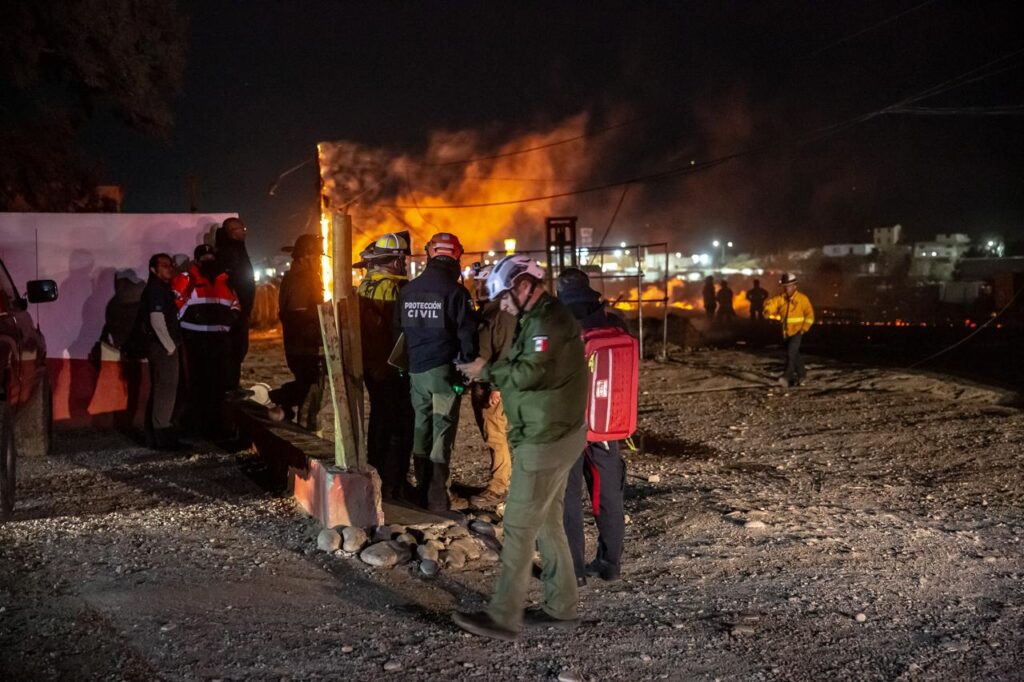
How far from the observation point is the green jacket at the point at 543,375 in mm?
4820

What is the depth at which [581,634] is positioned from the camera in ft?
16.5

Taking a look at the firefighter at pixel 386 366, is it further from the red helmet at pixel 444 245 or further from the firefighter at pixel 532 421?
the firefighter at pixel 532 421

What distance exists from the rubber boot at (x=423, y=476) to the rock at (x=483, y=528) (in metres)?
0.61

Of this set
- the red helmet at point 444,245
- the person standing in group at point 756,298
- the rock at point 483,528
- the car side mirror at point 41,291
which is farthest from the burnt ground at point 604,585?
the person standing in group at point 756,298

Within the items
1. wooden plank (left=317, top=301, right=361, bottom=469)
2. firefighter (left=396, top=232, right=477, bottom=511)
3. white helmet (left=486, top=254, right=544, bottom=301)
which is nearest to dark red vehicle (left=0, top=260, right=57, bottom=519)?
wooden plank (left=317, top=301, right=361, bottom=469)

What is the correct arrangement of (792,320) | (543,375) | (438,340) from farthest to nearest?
1. (792,320)
2. (438,340)
3. (543,375)

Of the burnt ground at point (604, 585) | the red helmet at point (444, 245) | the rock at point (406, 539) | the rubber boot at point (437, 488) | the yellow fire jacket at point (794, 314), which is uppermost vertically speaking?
the red helmet at point (444, 245)

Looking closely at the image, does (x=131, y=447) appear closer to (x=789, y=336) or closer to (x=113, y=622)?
(x=113, y=622)

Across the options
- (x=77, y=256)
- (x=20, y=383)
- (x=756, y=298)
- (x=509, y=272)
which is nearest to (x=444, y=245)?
(x=509, y=272)

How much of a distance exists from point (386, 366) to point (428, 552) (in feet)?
6.92

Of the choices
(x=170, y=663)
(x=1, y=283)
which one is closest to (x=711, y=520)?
(x=170, y=663)

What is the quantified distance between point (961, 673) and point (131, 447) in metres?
8.16

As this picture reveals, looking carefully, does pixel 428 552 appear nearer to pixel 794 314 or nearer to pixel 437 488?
pixel 437 488

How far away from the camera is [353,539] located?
6289 millimetres
